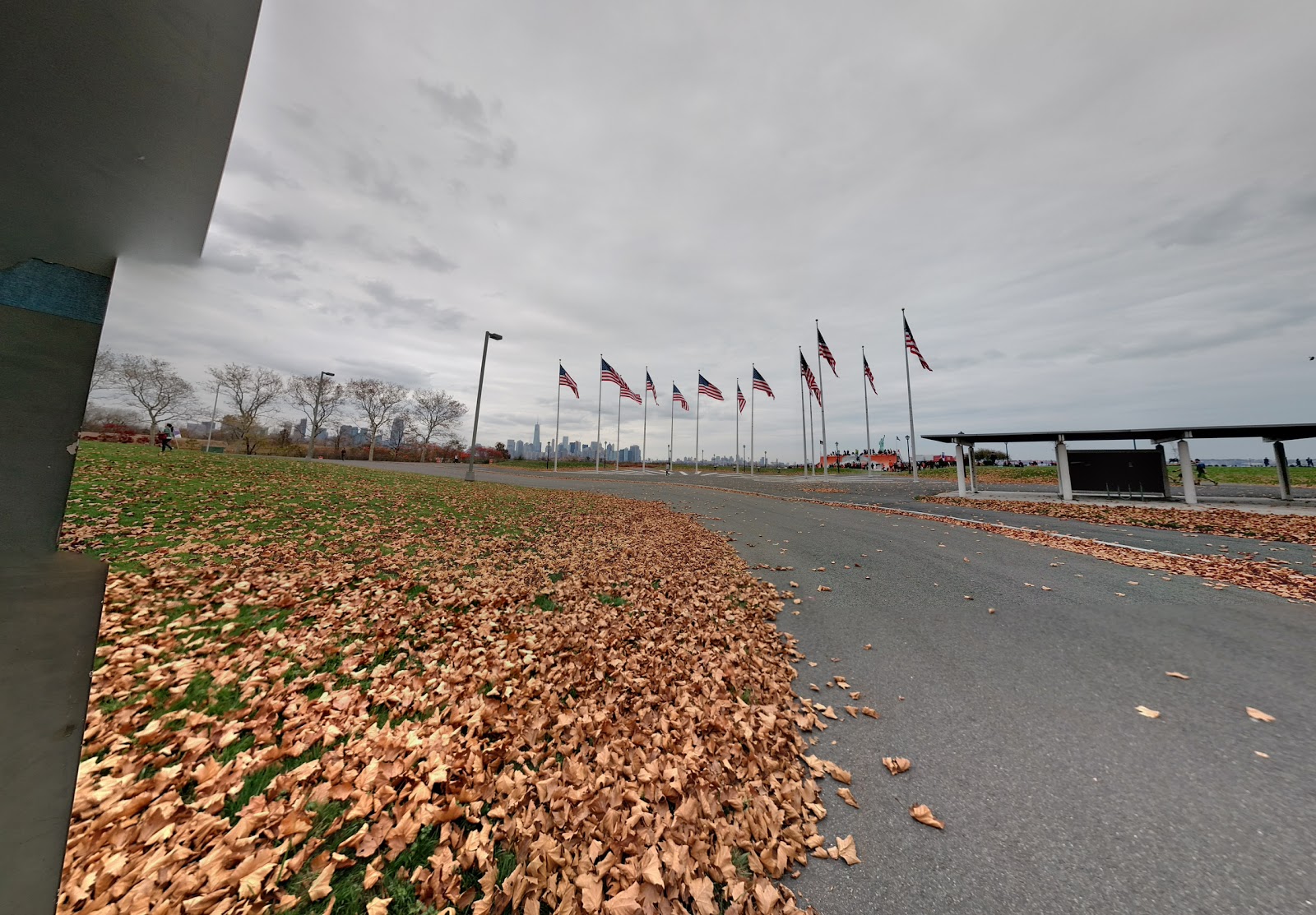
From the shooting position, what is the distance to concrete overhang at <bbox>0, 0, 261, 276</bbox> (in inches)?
28.7

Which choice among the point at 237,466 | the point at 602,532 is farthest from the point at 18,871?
Answer: the point at 237,466

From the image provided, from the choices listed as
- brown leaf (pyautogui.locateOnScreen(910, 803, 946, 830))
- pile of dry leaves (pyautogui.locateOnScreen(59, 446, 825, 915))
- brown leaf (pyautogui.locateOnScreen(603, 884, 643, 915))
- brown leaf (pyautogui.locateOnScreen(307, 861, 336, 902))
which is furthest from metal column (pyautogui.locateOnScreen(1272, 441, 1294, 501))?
brown leaf (pyautogui.locateOnScreen(307, 861, 336, 902))

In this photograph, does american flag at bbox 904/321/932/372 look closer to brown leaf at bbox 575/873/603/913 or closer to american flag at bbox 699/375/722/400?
american flag at bbox 699/375/722/400

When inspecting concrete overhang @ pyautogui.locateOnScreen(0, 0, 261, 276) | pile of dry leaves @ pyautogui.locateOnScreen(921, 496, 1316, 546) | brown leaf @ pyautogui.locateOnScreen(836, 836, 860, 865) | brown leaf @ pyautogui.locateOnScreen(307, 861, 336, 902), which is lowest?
brown leaf @ pyautogui.locateOnScreen(836, 836, 860, 865)

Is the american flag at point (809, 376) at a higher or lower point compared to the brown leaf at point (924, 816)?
higher

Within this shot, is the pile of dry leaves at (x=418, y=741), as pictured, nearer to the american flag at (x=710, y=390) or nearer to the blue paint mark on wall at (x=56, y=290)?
the blue paint mark on wall at (x=56, y=290)

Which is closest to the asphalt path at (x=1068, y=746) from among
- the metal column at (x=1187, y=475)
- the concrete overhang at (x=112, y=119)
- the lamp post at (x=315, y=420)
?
the concrete overhang at (x=112, y=119)

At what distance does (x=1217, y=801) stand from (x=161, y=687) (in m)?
8.12

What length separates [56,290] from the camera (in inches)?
33.9

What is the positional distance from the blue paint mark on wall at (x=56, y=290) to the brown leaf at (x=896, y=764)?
4.87m

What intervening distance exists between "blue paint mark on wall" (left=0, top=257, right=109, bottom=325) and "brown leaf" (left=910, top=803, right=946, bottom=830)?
4.62 metres

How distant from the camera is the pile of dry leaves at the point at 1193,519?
37.1 feet

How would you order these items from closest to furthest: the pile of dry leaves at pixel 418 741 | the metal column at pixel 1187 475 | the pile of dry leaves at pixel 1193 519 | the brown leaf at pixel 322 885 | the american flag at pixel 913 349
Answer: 1. the brown leaf at pixel 322 885
2. the pile of dry leaves at pixel 418 741
3. the pile of dry leaves at pixel 1193 519
4. the metal column at pixel 1187 475
5. the american flag at pixel 913 349

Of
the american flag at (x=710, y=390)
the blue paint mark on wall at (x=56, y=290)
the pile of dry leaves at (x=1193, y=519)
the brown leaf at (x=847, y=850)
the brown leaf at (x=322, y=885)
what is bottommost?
the brown leaf at (x=847, y=850)
